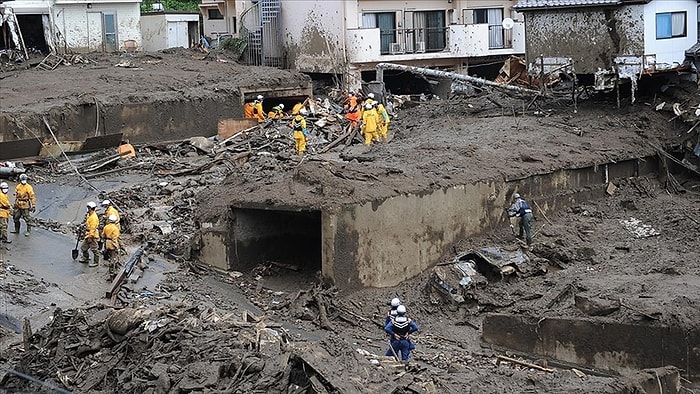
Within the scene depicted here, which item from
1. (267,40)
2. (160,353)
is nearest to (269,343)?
(160,353)

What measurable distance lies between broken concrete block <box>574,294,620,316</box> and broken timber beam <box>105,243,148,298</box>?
903 cm

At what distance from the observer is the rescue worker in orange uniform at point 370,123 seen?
30500 millimetres

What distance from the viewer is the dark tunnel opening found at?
2280cm

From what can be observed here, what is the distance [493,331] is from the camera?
62.8ft

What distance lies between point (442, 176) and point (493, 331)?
510 cm

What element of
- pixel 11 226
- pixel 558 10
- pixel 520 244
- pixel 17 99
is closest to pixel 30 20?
pixel 17 99

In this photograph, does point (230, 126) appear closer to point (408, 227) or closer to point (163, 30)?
point (163, 30)

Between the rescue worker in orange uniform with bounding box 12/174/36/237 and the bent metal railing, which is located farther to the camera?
the bent metal railing

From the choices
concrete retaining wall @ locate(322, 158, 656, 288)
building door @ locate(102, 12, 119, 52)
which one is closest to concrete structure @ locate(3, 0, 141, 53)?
building door @ locate(102, 12, 119, 52)

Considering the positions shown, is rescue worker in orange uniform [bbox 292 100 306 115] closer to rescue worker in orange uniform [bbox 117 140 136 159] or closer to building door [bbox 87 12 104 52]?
rescue worker in orange uniform [bbox 117 140 136 159]

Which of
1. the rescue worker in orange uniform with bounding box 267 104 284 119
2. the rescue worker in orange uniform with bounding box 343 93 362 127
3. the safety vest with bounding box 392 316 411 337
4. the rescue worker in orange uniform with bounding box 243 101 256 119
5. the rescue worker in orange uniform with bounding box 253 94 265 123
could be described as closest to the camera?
the safety vest with bounding box 392 316 411 337

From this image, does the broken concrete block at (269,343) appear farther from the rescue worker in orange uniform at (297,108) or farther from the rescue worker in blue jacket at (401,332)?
the rescue worker in orange uniform at (297,108)

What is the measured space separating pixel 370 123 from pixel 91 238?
36.5 ft

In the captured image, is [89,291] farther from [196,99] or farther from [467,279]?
[196,99]
